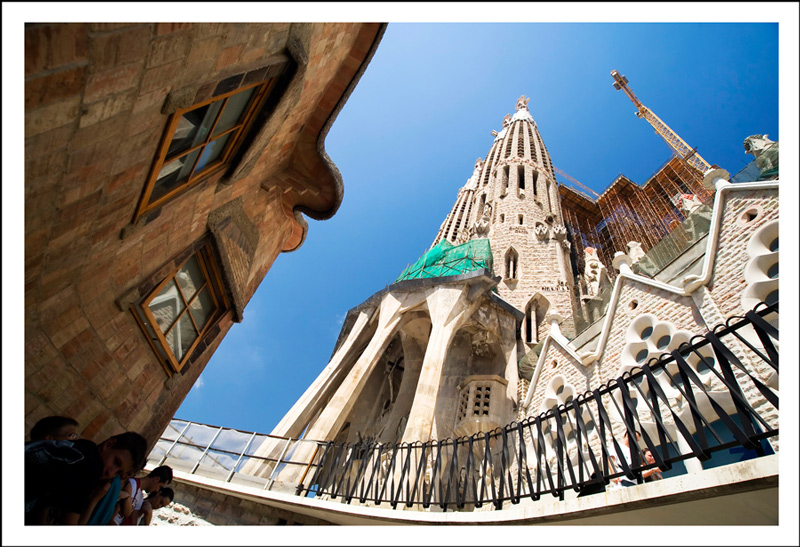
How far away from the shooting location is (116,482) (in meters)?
3.04

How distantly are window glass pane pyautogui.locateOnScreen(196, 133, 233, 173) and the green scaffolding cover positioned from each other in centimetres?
1364

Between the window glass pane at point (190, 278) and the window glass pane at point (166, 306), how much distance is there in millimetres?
122

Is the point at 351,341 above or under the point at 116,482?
above

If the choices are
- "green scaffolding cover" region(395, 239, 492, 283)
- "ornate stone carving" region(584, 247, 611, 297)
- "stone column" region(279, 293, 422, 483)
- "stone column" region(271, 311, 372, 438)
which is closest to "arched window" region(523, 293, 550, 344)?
"ornate stone carving" region(584, 247, 611, 297)

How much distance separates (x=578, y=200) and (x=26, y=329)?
128 feet

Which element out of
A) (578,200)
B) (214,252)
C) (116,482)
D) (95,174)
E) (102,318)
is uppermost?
(578,200)

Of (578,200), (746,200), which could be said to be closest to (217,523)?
(746,200)

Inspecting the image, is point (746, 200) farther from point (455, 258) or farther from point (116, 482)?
point (455, 258)

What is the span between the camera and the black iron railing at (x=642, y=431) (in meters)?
3.16

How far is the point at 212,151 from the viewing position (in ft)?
14.4

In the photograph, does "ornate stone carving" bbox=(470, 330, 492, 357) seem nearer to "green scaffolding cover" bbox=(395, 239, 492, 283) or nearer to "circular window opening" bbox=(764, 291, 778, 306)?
"green scaffolding cover" bbox=(395, 239, 492, 283)

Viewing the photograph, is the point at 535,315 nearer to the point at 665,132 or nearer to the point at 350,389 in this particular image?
the point at 350,389

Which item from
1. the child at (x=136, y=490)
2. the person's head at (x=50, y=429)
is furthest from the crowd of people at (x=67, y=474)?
the child at (x=136, y=490)

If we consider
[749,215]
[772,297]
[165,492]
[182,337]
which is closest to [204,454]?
[182,337]
